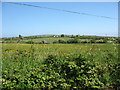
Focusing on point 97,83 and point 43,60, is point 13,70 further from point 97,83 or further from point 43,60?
point 97,83

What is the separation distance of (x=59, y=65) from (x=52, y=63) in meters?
0.19

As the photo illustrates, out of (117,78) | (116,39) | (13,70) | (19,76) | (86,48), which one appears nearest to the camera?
(19,76)

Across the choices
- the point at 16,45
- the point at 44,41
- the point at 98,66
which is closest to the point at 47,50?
the point at 44,41

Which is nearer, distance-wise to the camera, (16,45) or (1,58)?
Answer: (1,58)

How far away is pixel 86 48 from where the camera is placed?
411cm

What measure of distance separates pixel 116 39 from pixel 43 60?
2166 mm

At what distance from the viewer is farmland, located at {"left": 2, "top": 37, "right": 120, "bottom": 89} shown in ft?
9.68

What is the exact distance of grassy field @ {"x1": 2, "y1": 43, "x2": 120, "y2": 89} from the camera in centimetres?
293

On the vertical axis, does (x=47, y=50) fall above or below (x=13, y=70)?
above

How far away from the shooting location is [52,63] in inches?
136

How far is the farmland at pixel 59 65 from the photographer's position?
9.68ft

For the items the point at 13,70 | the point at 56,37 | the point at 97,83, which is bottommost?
the point at 97,83

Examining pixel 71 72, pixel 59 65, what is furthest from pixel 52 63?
A: pixel 71 72

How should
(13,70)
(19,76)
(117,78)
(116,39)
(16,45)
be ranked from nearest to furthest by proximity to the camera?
(19,76) < (13,70) < (117,78) < (16,45) < (116,39)
